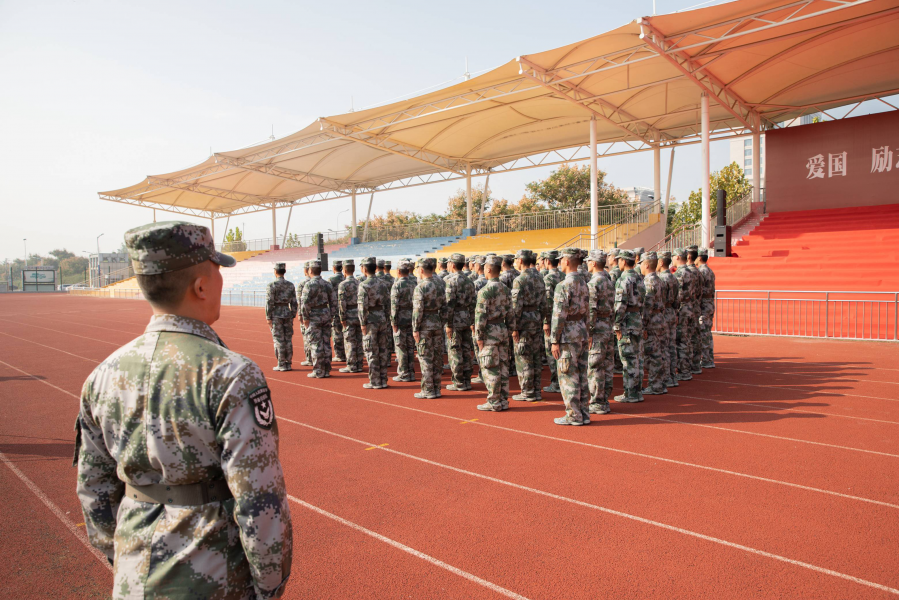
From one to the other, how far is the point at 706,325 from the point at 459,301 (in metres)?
4.14

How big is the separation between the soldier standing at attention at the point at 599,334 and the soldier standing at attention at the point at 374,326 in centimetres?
302

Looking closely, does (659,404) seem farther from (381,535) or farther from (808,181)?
(808,181)

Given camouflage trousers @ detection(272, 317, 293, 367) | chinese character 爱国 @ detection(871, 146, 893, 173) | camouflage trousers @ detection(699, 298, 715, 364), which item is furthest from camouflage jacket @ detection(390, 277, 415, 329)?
chinese character 爱国 @ detection(871, 146, 893, 173)

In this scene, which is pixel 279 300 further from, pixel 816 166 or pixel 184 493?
pixel 816 166

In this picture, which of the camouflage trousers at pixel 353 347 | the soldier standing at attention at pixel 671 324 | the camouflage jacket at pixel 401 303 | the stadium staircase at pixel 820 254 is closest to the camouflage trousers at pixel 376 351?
the camouflage jacket at pixel 401 303

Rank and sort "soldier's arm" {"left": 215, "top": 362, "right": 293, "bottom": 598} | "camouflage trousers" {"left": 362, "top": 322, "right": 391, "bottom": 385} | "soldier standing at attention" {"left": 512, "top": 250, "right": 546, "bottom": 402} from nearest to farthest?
"soldier's arm" {"left": 215, "top": 362, "right": 293, "bottom": 598} < "soldier standing at attention" {"left": 512, "top": 250, "right": 546, "bottom": 402} < "camouflage trousers" {"left": 362, "top": 322, "right": 391, "bottom": 385}

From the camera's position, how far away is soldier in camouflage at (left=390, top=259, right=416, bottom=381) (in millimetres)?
7975

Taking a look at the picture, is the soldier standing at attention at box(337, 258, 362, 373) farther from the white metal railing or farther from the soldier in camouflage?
the white metal railing

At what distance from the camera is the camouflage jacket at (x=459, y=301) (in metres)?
7.61

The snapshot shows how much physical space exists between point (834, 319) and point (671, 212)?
38189mm

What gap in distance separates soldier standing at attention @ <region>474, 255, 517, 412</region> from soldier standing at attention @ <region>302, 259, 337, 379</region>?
10.8 ft

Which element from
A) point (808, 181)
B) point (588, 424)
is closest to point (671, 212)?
point (808, 181)

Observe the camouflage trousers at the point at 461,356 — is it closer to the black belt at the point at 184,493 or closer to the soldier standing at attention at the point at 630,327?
the soldier standing at attention at the point at 630,327

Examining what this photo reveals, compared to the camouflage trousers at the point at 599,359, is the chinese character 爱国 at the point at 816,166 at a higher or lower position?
higher
